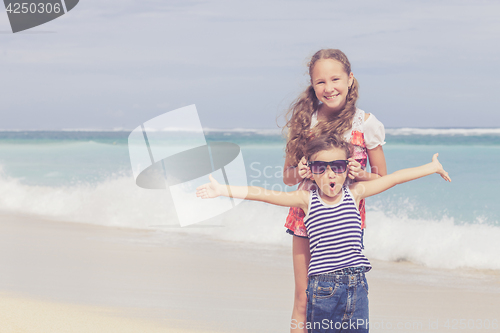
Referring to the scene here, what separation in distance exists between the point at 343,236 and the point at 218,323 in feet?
5.40

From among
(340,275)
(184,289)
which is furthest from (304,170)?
(184,289)

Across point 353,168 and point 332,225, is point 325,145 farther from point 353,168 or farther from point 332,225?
point 332,225

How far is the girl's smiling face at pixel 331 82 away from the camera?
228 cm

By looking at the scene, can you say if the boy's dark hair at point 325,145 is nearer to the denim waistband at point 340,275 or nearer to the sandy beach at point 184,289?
the denim waistband at point 340,275

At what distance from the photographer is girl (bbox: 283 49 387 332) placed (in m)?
2.29

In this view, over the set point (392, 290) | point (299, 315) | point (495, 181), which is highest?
point (299, 315)

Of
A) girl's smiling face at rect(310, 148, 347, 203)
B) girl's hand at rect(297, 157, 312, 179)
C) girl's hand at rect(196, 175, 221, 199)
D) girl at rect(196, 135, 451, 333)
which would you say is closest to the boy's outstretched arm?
girl at rect(196, 135, 451, 333)

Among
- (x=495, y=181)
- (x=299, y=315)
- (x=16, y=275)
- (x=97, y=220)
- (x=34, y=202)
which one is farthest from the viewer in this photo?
(x=495, y=181)

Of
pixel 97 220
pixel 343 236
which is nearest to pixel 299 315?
pixel 343 236

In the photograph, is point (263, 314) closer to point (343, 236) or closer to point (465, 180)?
point (343, 236)

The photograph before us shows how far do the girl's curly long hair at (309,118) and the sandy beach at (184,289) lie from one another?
62.9 inches

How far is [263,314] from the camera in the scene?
12.0 ft

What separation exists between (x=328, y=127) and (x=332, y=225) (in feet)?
1.55

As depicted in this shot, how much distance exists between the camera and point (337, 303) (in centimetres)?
207
